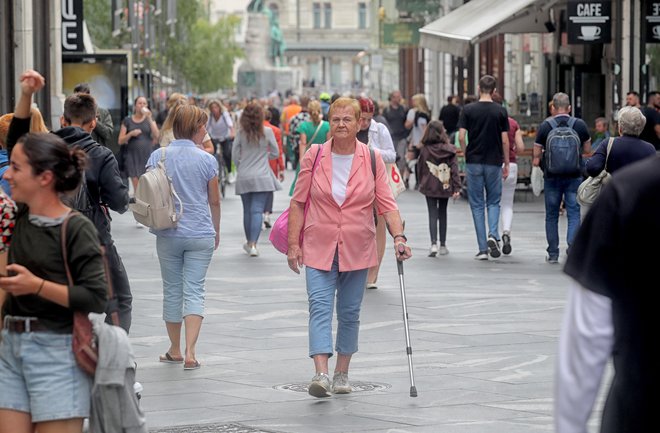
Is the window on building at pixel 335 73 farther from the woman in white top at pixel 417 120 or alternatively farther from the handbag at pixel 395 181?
the handbag at pixel 395 181

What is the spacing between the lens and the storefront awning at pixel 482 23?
82.2 feet

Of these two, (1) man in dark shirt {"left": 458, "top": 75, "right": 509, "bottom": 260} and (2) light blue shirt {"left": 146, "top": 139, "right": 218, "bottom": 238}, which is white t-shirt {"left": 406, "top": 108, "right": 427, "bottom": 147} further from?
(2) light blue shirt {"left": 146, "top": 139, "right": 218, "bottom": 238}

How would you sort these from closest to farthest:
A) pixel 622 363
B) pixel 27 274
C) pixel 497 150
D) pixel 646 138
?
pixel 622 363 < pixel 27 274 < pixel 497 150 < pixel 646 138

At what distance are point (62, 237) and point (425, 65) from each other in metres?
52.1

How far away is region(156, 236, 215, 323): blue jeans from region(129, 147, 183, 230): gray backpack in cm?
17

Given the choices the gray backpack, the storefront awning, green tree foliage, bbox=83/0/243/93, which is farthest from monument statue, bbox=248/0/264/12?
the gray backpack

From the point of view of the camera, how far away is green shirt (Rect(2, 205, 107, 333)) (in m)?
5.40

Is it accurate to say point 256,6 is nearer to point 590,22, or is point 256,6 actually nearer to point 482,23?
point 482,23

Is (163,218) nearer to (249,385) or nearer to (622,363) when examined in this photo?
(249,385)

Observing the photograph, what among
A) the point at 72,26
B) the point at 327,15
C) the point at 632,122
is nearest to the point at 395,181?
the point at 632,122

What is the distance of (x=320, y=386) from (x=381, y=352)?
1.81m

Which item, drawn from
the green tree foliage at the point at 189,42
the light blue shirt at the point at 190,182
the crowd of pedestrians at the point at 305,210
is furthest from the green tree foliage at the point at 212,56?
the light blue shirt at the point at 190,182

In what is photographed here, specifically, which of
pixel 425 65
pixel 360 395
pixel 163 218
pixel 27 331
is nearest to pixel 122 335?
pixel 27 331

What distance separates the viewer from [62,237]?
5.40 m
